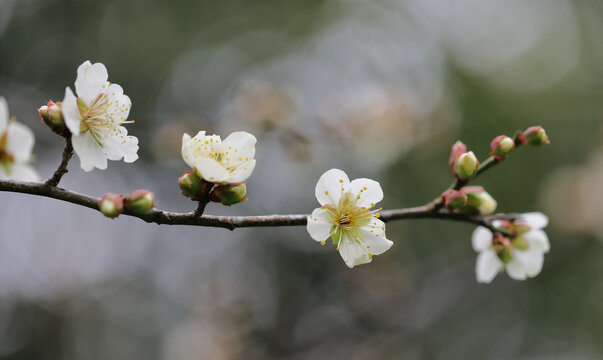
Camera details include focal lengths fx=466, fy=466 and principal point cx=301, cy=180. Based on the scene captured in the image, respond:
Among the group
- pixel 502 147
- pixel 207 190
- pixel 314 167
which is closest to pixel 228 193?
Result: pixel 207 190

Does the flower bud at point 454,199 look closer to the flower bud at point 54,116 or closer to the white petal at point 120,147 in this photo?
the white petal at point 120,147

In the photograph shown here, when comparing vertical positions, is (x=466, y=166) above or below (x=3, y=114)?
above

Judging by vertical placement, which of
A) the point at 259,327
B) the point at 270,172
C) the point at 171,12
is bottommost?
the point at 259,327

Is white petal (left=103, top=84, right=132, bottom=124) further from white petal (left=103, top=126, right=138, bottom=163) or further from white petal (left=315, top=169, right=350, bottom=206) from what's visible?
white petal (left=315, top=169, right=350, bottom=206)

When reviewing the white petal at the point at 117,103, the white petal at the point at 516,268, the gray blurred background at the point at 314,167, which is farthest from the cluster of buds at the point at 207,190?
the gray blurred background at the point at 314,167

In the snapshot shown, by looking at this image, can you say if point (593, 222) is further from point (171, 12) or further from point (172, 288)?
point (171, 12)

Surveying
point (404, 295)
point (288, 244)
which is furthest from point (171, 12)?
point (404, 295)

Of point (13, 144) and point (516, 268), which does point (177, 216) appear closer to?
point (13, 144)
